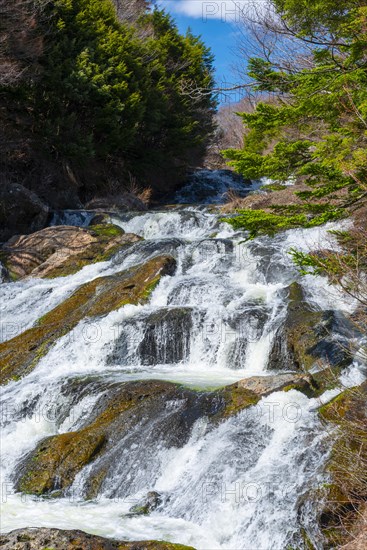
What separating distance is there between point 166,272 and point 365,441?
7844 millimetres

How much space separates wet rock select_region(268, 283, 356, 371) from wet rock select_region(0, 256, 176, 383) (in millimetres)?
3270

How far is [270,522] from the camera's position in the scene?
5941 millimetres

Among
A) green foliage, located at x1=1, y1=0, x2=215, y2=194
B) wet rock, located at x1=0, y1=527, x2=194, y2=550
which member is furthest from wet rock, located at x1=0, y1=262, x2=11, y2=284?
wet rock, located at x1=0, y1=527, x2=194, y2=550

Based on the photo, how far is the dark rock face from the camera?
62.8 feet

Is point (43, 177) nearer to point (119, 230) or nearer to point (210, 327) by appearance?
point (119, 230)

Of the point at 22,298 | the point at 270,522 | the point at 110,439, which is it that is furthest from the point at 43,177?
the point at 270,522

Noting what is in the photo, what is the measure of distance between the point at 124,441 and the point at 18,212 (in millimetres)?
13082

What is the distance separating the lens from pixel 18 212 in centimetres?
1934

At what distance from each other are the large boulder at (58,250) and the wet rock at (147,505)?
9496mm

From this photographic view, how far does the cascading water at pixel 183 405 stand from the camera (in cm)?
626

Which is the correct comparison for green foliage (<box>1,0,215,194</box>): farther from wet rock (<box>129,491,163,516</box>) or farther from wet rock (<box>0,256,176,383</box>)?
wet rock (<box>129,491,163,516</box>)

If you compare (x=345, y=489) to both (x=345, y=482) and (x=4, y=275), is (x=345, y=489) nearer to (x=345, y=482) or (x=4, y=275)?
(x=345, y=482)

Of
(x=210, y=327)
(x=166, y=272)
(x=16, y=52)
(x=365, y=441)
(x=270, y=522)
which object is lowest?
(x=270, y=522)

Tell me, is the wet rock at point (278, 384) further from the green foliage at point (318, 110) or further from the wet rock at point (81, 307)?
the wet rock at point (81, 307)
